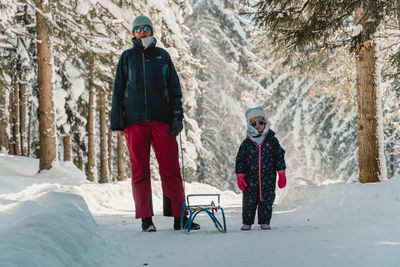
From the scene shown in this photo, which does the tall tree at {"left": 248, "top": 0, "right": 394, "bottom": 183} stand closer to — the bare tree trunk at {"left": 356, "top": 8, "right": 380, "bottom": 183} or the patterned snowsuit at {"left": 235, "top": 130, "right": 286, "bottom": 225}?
the bare tree trunk at {"left": 356, "top": 8, "right": 380, "bottom": 183}

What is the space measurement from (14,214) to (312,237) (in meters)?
3.77

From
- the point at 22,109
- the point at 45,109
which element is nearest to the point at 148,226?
the point at 45,109

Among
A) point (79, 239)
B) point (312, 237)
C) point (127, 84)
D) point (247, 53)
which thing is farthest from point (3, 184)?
point (247, 53)

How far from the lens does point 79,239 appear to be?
3.32 metres

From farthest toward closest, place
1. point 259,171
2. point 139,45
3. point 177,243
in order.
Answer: point 259,171 < point 139,45 < point 177,243

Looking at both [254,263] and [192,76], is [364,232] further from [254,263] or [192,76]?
[192,76]

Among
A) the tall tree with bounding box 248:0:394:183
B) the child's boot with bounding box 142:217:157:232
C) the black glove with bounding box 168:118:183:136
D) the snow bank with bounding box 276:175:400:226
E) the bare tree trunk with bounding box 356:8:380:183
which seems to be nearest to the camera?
the child's boot with bounding box 142:217:157:232

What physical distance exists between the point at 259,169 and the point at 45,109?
25.1 ft

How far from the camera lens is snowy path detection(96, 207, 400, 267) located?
122 inches

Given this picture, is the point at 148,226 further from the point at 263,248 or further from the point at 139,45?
the point at 139,45

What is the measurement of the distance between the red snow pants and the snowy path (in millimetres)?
382

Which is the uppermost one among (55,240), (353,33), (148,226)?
(353,33)

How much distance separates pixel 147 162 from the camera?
488cm

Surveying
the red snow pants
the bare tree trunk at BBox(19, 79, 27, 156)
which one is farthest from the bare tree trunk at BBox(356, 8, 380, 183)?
the bare tree trunk at BBox(19, 79, 27, 156)
